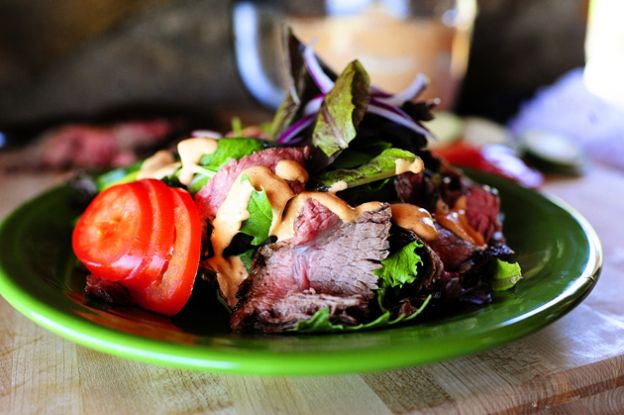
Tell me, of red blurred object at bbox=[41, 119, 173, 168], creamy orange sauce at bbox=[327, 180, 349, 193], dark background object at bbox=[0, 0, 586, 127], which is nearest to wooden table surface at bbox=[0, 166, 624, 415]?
creamy orange sauce at bbox=[327, 180, 349, 193]

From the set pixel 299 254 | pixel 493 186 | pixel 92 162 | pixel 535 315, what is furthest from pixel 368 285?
pixel 92 162

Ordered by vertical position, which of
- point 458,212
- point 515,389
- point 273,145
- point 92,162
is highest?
point 273,145

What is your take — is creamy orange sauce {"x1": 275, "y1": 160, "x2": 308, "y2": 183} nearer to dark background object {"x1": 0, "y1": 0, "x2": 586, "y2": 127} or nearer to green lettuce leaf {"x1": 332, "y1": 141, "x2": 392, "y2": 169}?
green lettuce leaf {"x1": 332, "y1": 141, "x2": 392, "y2": 169}

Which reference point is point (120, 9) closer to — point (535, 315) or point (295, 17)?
point (295, 17)

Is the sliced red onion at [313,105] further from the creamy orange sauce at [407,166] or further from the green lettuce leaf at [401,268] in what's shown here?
the green lettuce leaf at [401,268]

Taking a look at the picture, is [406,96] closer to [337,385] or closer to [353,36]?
[337,385]

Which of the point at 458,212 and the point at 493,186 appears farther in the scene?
the point at 493,186

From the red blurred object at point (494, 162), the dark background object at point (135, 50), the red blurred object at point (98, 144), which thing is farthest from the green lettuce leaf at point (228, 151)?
the dark background object at point (135, 50)
